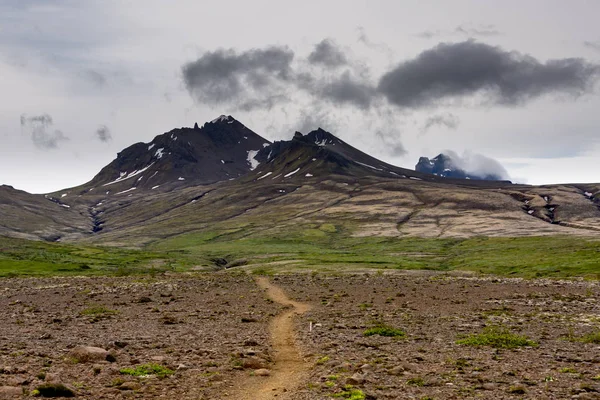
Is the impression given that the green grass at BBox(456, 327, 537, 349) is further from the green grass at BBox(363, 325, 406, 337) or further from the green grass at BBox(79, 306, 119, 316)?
the green grass at BBox(79, 306, 119, 316)

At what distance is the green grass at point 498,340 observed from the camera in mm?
29875

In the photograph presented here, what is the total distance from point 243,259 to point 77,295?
10636cm

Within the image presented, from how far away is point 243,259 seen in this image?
166500 millimetres

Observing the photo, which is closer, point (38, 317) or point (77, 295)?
point (38, 317)

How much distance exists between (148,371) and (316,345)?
10.6 meters

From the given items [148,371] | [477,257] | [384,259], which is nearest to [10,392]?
[148,371]

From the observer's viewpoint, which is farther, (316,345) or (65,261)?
(65,261)

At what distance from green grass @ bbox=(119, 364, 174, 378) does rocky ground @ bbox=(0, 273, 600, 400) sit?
0.09 m

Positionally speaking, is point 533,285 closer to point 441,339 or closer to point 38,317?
point 441,339

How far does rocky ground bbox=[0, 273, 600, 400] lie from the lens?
70.1 feet

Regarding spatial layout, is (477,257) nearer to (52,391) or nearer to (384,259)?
(384,259)

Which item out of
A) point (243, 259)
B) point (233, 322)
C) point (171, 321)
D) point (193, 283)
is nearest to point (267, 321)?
point (233, 322)

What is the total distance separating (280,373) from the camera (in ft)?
84.3

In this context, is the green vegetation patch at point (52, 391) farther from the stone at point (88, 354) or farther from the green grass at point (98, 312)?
the green grass at point (98, 312)
